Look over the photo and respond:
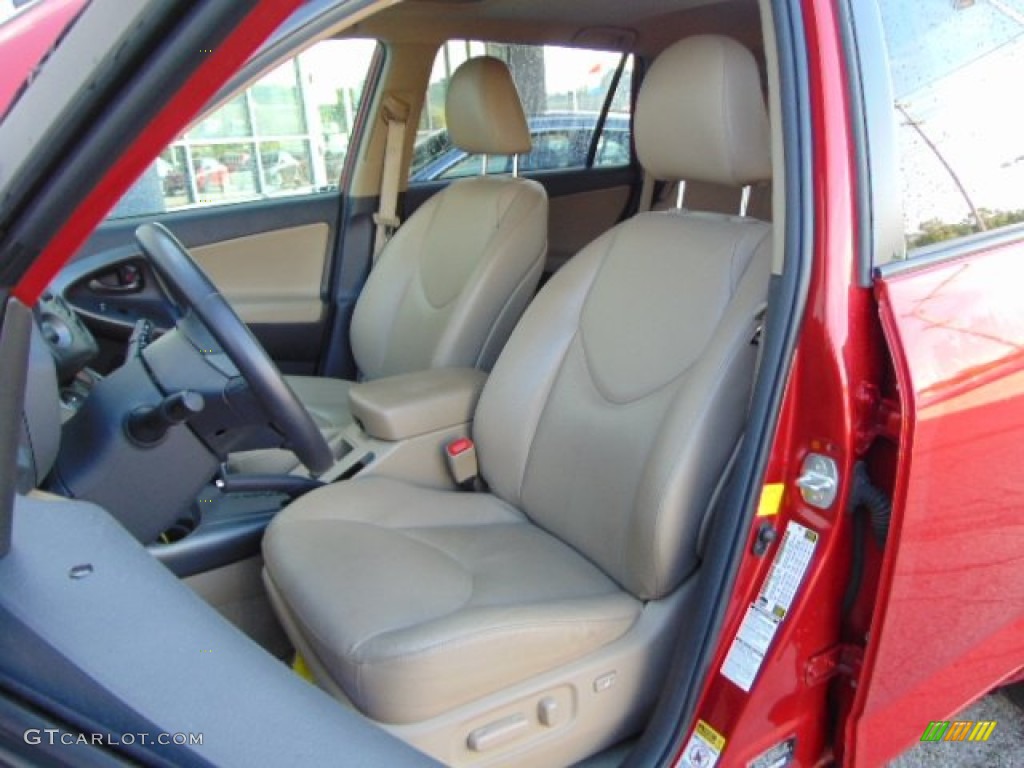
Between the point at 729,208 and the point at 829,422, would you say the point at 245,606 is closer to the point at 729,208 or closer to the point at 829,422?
the point at 829,422

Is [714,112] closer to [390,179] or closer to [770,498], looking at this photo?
[770,498]

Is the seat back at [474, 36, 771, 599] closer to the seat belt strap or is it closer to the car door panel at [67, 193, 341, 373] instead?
the car door panel at [67, 193, 341, 373]

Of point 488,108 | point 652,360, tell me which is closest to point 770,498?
point 652,360

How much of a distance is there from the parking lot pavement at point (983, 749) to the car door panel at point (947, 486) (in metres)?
0.42

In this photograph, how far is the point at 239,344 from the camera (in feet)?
4.95

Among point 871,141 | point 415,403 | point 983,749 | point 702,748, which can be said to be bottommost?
point 983,749

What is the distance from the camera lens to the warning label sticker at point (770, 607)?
4.14 ft

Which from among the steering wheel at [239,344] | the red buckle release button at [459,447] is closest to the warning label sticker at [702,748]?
the steering wheel at [239,344]

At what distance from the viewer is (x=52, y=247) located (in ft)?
2.31

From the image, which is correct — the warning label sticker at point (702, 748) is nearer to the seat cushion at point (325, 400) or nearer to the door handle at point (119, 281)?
the seat cushion at point (325, 400)

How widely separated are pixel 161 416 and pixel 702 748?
3.33 feet

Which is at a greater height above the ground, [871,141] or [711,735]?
[871,141]

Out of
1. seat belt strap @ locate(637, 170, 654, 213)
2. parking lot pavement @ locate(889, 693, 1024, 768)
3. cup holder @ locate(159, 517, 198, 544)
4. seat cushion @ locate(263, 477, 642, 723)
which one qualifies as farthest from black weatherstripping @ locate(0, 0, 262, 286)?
seat belt strap @ locate(637, 170, 654, 213)

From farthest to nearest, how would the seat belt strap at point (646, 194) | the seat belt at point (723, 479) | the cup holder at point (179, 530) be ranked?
the seat belt strap at point (646, 194)
the cup holder at point (179, 530)
the seat belt at point (723, 479)
